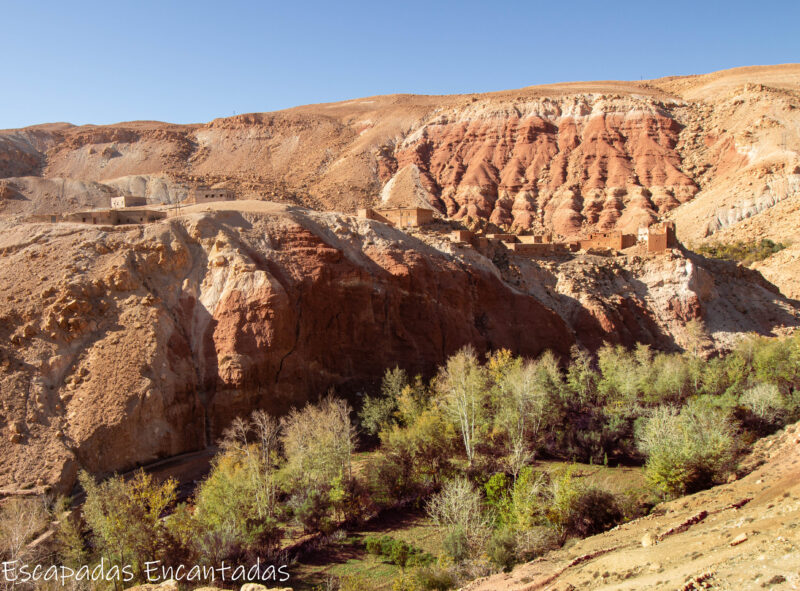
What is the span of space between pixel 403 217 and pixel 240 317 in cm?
1567

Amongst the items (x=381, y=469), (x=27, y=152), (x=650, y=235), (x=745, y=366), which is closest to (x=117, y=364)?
(x=381, y=469)

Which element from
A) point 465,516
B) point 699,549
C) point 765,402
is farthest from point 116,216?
point 765,402

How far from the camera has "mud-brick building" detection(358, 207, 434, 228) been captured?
39.2m

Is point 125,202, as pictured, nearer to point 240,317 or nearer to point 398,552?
point 240,317

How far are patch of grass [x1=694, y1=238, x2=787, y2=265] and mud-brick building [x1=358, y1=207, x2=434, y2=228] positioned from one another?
32086 mm

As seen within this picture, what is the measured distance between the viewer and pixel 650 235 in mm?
41625

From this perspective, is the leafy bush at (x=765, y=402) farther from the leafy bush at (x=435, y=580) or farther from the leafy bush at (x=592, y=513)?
the leafy bush at (x=435, y=580)

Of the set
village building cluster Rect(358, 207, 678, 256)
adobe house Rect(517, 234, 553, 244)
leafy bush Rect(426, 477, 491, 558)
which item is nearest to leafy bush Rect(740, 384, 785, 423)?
leafy bush Rect(426, 477, 491, 558)

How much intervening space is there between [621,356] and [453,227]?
14.0 meters

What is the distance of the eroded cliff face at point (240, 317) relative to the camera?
22422mm

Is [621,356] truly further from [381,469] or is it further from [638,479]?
[381,469]

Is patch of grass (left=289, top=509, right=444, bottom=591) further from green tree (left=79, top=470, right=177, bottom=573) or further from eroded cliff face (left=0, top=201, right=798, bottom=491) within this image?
eroded cliff face (left=0, top=201, right=798, bottom=491)

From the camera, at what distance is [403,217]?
39.7 meters

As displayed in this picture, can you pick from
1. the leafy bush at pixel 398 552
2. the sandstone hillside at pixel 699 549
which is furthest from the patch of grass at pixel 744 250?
the leafy bush at pixel 398 552
